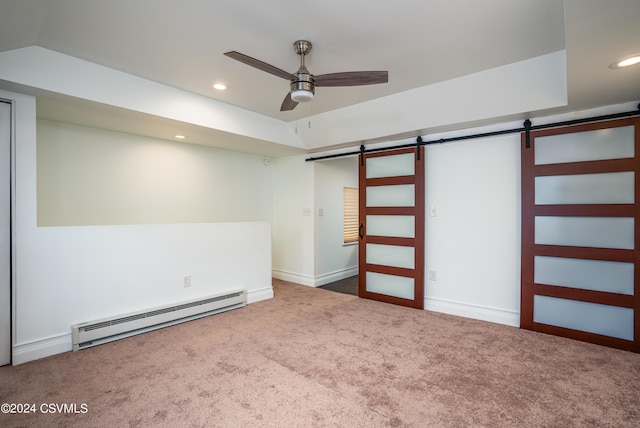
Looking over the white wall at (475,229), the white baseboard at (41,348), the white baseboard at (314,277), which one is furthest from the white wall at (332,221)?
the white baseboard at (41,348)

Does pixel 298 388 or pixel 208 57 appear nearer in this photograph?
pixel 298 388

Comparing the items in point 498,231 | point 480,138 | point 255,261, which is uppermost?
point 480,138

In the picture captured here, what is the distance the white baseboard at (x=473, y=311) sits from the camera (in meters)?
3.55

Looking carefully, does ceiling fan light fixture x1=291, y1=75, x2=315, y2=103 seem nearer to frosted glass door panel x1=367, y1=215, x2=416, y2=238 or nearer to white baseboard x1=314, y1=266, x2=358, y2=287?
frosted glass door panel x1=367, y1=215, x2=416, y2=238

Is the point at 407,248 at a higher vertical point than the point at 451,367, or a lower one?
higher

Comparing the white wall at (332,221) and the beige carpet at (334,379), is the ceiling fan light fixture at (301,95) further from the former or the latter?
the white wall at (332,221)

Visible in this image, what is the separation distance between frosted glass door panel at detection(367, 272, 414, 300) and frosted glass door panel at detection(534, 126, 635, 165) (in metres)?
2.15

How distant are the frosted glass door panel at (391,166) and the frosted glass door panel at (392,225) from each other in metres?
0.62

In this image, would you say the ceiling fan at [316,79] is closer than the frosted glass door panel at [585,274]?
Yes

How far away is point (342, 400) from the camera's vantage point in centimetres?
213

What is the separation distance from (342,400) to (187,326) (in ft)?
7.24

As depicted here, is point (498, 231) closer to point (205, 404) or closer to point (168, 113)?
point (205, 404)

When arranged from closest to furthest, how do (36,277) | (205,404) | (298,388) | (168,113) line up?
(205,404) → (298,388) → (36,277) → (168,113)

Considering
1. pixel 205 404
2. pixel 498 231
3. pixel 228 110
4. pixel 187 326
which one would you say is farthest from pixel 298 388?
pixel 228 110
